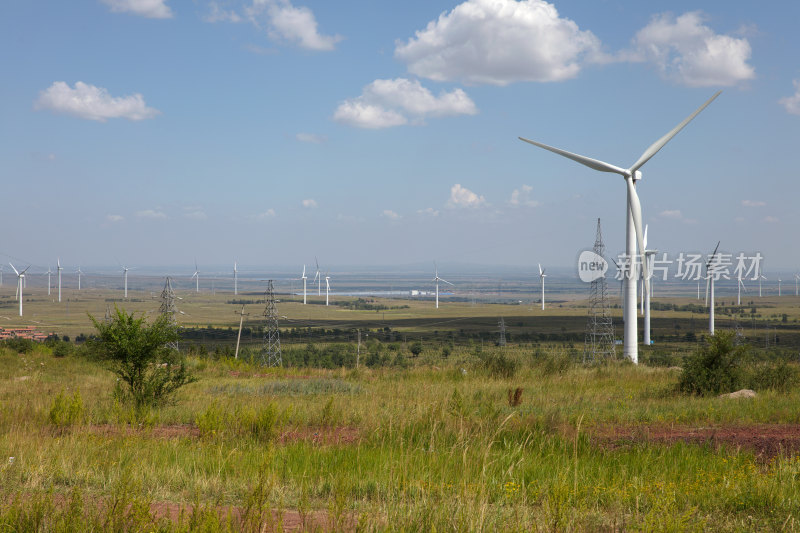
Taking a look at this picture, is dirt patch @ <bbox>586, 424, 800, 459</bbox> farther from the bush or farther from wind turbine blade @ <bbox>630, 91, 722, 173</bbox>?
wind turbine blade @ <bbox>630, 91, 722, 173</bbox>

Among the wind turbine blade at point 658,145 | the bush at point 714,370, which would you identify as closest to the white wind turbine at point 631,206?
the wind turbine blade at point 658,145

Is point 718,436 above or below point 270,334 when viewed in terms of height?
above

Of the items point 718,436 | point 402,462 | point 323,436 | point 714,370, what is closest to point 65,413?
point 323,436

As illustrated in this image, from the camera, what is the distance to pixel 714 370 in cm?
1862

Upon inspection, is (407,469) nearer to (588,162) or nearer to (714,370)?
(714,370)

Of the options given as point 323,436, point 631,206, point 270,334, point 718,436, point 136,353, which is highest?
point 631,206

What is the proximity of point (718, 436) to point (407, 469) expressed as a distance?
6.22 m

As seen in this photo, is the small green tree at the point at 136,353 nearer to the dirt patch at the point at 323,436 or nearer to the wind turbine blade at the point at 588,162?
the dirt patch at the point at 323,436

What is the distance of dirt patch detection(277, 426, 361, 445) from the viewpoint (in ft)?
32.6

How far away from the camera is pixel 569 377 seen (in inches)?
890

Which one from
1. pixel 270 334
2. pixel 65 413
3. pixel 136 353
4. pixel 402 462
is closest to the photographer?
pixel 402 462

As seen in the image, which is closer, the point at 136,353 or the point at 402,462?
the point at 402,462

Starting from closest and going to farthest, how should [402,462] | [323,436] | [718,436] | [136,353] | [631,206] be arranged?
[402,462]
[323,436]
[718,436]
[136,353]
[631,206]

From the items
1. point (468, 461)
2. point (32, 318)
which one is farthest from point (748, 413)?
point (32, 318)
